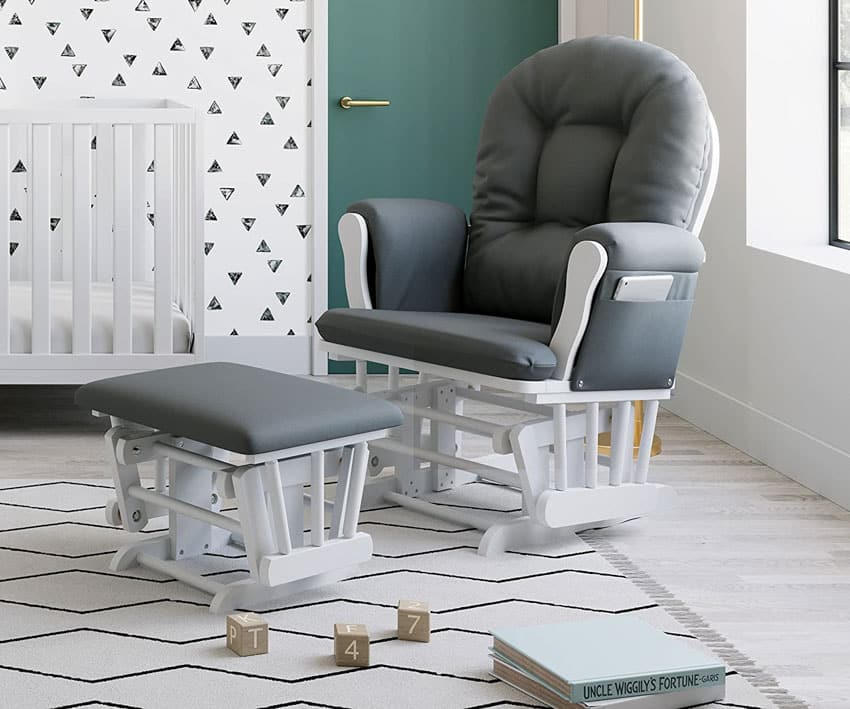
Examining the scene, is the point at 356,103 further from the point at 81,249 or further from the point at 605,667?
the point at 605,667

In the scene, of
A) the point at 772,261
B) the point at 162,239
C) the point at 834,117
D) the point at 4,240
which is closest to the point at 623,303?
the point at 772,261

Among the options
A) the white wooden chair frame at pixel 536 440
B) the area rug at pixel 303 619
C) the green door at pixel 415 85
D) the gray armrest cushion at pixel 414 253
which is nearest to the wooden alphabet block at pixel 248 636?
the area rug at pixel 303 619

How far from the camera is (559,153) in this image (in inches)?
116

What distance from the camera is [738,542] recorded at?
2.62 m

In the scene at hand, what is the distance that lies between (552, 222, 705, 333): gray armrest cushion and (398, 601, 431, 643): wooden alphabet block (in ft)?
2.31

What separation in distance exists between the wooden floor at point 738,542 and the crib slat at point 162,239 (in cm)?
34

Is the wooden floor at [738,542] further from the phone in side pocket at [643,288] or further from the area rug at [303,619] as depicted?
the phone in side pocket at [643,288]

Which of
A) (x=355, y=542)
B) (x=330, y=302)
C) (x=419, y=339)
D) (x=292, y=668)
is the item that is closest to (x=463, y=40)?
(x=330, y=302)

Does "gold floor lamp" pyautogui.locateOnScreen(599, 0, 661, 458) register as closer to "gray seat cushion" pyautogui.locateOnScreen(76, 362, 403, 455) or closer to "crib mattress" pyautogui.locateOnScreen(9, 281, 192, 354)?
"crib mattress" pyautogui.locateOnScreen(9, 281, 192, 354)

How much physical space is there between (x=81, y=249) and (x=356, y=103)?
4.56ft

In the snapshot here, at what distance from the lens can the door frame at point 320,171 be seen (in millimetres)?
4484

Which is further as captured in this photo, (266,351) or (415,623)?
(266,351)

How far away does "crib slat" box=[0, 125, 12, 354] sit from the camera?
3.50m

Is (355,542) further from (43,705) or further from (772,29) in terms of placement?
(772,29)
